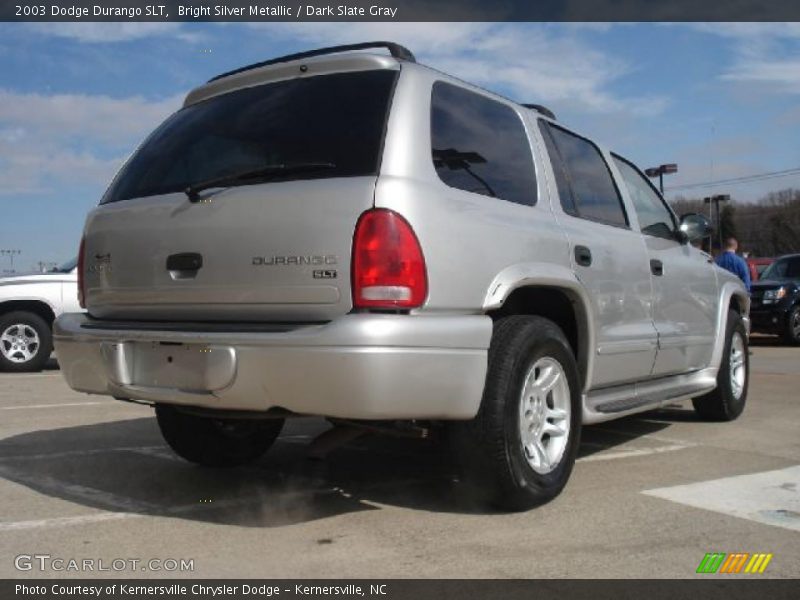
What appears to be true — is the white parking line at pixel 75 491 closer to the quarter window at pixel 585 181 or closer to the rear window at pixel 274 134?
the rear window at pixel 274 134

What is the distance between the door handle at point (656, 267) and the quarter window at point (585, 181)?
29 cm

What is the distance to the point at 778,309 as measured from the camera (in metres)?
13.8

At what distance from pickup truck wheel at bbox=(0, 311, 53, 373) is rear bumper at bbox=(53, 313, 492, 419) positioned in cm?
737

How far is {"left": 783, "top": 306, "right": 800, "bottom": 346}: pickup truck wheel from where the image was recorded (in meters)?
13.8

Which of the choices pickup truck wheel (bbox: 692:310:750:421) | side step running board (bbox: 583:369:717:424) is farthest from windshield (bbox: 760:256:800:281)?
side step running board (bbox: 583:369:717:424)

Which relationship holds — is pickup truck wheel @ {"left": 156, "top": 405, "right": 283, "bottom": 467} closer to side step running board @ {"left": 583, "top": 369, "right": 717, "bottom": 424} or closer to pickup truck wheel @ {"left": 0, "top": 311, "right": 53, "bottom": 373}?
side step running board @ {"left": 583, "top": 369, "right": 717, "bottom": 424}

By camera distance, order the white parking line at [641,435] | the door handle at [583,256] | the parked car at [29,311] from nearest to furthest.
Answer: the door handle at [583,256]
the white parking line at [641,435]
the parked car at [29,311]

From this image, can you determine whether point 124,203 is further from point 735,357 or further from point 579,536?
point 735,357

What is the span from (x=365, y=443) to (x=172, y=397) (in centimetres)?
218

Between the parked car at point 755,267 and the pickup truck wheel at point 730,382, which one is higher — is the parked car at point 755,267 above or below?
above

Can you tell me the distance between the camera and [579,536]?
3.25 metres

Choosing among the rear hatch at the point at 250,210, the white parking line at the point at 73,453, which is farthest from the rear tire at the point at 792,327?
the rear hatch at the point at 250,210

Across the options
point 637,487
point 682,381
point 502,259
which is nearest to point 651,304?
point 682,381

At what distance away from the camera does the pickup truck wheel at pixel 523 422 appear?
3.32 meters
